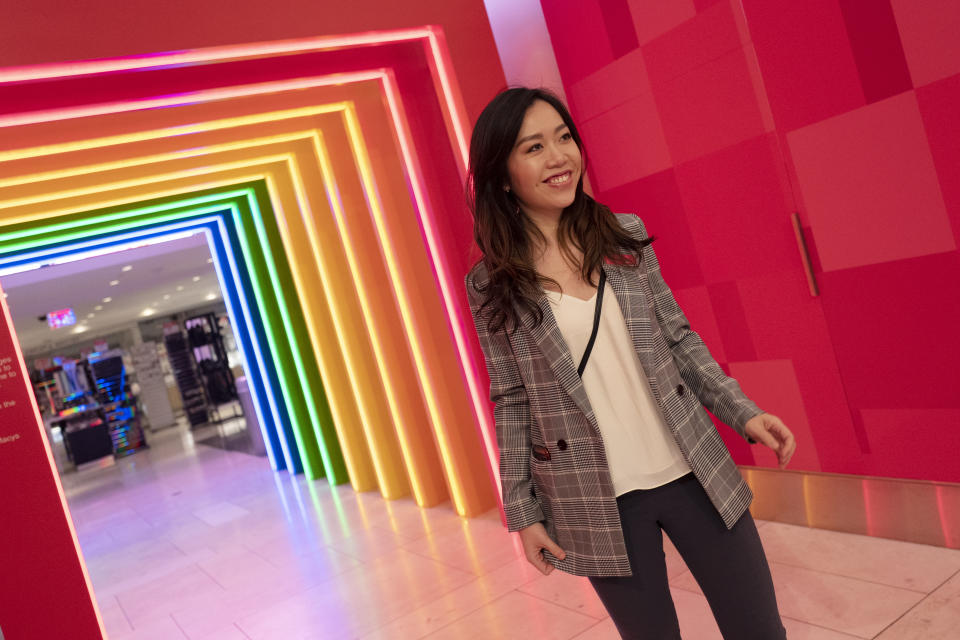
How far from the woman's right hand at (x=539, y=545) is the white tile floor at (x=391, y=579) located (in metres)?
1.39

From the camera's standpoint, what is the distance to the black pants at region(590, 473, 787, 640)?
1.34 metres

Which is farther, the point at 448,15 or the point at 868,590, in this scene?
the point at 448,15

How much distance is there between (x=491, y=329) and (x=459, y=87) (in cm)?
248

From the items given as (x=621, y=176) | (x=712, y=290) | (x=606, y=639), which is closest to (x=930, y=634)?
(x=606, y=639)

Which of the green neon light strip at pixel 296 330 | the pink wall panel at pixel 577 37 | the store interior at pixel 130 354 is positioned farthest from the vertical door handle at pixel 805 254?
the store interior at pixel 130 354

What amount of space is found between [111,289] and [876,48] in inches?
474

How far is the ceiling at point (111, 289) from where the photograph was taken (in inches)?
352

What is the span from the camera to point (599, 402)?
1363 millimetres

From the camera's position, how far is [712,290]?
11.1 feet

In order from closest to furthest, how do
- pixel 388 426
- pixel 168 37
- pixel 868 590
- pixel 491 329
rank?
pixel 491 329 → pixel 868 590 → pixel 168 37 → pixel 388 426

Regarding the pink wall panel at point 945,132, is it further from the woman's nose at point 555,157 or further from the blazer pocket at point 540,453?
the blazer pocket at point 540,453

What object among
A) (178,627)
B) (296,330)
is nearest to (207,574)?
(178,627)

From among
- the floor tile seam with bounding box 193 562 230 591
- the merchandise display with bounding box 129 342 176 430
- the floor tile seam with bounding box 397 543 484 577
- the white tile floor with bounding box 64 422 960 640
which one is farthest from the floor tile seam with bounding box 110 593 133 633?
the merchandise display with bounding box 129 342 176 430

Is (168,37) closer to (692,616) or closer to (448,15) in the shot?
(448,15)
